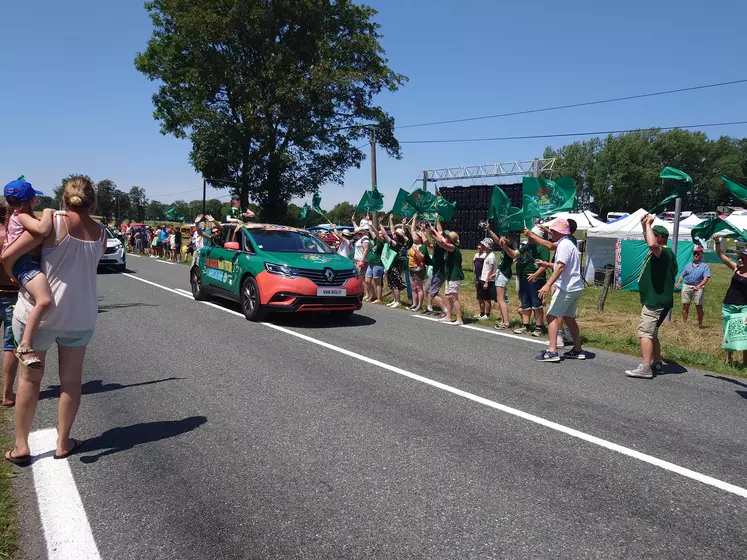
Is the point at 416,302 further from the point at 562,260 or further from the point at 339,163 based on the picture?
the point at 339,163

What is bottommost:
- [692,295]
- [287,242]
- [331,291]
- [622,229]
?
[692,295]

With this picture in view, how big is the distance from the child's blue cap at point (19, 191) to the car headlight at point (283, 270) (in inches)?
212

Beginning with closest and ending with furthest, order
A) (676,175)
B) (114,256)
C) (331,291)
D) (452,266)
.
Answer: (676,175) → (331,291) → (452,266) → (114,256)

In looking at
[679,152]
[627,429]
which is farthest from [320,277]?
[679,152]

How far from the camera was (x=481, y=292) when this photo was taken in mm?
11188

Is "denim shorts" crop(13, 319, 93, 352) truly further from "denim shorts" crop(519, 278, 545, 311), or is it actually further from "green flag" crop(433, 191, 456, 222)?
"green flag" crop(433, 191, 456, 222)

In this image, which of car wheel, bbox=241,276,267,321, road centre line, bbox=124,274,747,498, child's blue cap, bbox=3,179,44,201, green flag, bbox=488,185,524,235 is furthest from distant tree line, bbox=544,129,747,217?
child's blue cap, bbox=3,179,44,201

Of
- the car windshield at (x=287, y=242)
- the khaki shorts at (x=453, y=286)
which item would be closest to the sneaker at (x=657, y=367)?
the khaki shorts at (x=453, y=286)

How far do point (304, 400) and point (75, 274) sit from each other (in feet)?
7.82

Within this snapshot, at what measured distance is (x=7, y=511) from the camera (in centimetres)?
309

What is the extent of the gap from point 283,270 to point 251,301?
98cm

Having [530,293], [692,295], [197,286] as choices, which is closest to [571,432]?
[530,293]

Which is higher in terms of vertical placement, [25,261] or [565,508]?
[25,261]

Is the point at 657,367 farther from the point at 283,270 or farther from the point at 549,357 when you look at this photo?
the point at 283,270
